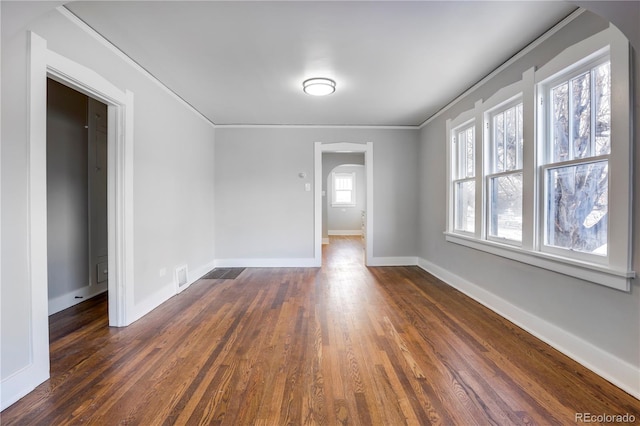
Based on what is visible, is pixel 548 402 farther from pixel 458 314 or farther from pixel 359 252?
pixel 359 252

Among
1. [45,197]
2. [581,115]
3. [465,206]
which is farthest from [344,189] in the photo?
[45,197]

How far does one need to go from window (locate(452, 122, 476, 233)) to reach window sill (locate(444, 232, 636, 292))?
25.3 inches

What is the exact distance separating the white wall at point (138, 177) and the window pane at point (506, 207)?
3.68m

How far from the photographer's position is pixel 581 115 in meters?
2.09

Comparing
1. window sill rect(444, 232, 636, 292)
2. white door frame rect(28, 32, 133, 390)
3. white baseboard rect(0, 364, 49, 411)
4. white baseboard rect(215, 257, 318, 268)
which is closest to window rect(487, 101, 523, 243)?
window sill rect(444, 232, 636, 292)

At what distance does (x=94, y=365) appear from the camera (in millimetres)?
1979

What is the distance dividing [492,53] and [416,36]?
0.84 meters

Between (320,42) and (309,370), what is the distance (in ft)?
8.48

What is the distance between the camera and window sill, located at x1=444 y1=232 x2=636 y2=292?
5.67 ft

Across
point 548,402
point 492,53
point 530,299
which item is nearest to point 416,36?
point 492,53

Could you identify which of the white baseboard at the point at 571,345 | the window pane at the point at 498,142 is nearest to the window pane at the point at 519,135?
the window pane at the point at 498,142

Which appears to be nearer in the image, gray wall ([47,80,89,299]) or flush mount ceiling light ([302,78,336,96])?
gray wall ([47,80,89,299])

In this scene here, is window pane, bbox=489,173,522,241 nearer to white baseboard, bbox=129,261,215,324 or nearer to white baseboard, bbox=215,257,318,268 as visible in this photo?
white baseboard, bbox=215,257,318,268

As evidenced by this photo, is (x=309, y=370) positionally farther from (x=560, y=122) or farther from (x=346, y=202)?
(x=346, y=202)
